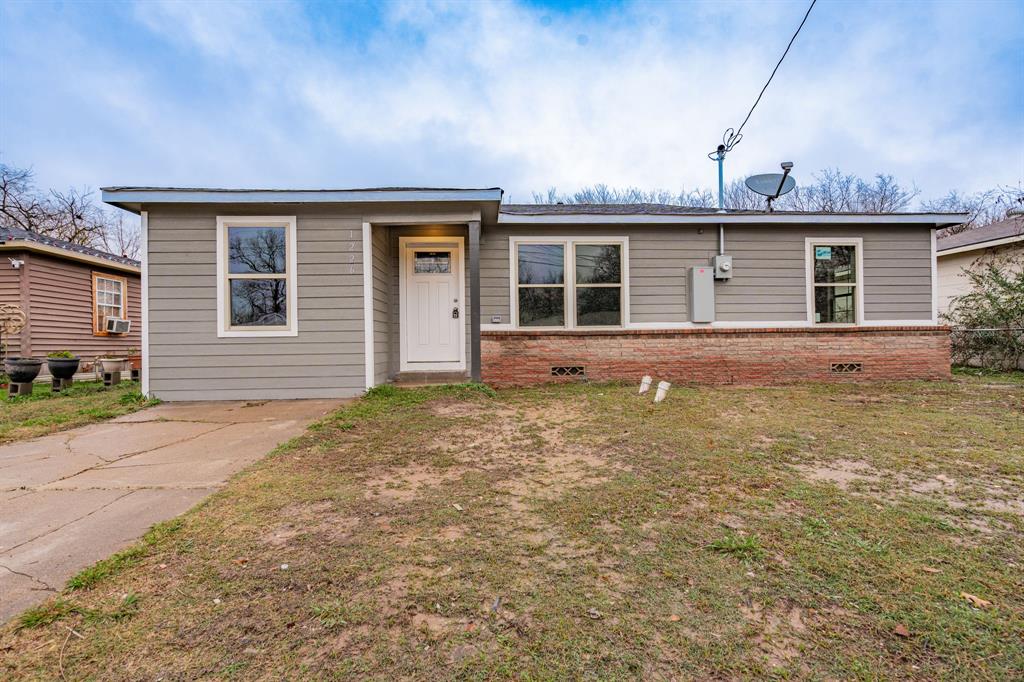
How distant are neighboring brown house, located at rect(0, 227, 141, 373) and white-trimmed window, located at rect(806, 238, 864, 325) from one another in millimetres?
14542

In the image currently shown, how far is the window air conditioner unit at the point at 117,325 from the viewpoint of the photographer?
10.4 meters

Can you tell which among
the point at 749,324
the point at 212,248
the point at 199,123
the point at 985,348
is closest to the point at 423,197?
the point at 212,248

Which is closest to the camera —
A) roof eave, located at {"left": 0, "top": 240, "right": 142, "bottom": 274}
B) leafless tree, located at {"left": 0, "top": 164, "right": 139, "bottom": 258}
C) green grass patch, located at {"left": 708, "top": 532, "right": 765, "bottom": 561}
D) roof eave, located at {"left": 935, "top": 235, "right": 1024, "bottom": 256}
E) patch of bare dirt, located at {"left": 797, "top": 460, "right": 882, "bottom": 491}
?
green grass patch, located at {"left": 708, "top": 532, "right": 765, "bottom": 561}

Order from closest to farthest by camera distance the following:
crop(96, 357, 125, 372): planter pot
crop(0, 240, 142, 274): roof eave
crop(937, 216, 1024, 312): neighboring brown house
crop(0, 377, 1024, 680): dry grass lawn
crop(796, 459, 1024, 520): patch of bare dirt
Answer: crop(0, 377, 1024, 680): dry grass lawn, crop(796, 459, 1024, 520): patch of bare dirt, crop(96, 357, 125, 372): planter pot, crop(0, 240, 142, 274): roof eave, crop(937, 216, 1024, 312): neighboring brown house

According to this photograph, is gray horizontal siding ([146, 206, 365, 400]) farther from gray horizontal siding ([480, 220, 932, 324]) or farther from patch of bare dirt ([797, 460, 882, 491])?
patch of bare dirt ([797, 460, 882, 491])

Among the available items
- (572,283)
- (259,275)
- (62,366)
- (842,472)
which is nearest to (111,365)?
Answer: (62,366)

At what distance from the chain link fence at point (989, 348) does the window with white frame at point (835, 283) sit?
333cm

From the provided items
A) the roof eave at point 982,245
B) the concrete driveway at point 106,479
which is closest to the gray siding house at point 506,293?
the concrete driveway at point 106,479

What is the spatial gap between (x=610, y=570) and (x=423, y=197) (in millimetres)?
5148

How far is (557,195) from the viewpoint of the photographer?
20.9 meters

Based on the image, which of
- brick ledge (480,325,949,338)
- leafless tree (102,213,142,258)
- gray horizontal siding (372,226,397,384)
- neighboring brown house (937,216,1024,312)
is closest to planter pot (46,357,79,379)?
gray horizontal siding (372,226,397,384)

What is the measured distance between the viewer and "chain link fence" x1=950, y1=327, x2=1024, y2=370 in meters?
8.40

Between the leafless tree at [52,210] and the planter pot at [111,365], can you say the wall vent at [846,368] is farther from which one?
the leafless tree at [52,210]

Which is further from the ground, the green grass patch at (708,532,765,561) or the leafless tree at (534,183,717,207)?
the leafless tree at (534,183,717,207)
